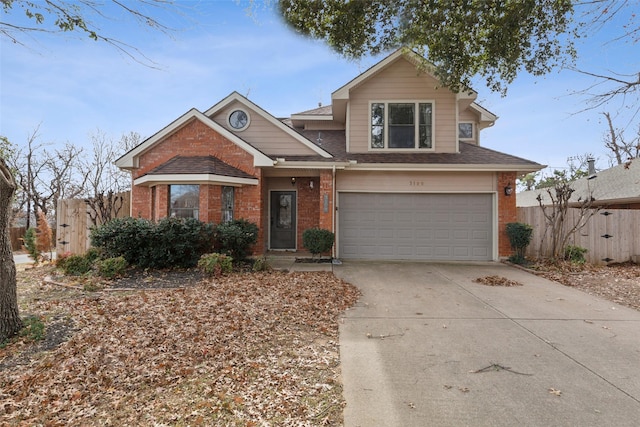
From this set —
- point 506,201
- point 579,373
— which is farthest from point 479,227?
point 579,373

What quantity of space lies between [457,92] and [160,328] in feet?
34.9

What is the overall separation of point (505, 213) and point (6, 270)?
11.8 meters

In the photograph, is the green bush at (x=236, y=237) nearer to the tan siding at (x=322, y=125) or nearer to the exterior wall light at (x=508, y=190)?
the tan siding at (x=322, y=125)

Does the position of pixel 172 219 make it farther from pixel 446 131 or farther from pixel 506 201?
pixel 506 201

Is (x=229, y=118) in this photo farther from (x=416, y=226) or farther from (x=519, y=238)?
(x=519, y=238)

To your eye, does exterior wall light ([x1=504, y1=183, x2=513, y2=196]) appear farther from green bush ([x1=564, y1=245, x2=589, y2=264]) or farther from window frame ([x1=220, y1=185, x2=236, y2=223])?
window frame ([x1=220, y1=185, x2=236, y2=223])

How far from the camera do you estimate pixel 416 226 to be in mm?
10742

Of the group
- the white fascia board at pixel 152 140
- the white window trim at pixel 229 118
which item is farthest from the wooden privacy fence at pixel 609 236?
the white fascia board at pixel 152 140

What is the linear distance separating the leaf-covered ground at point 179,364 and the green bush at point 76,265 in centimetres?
210

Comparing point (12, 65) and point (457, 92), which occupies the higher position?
point (457, 92)

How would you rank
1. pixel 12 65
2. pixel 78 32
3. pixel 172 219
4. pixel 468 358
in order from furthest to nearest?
pixel 172 219 → pixel 12 65 → pixel 78 32 → pixel 468 358

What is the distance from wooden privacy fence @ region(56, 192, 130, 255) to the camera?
10.4 meters

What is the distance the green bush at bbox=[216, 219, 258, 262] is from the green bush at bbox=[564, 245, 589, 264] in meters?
9.20

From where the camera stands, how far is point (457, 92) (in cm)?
1067
